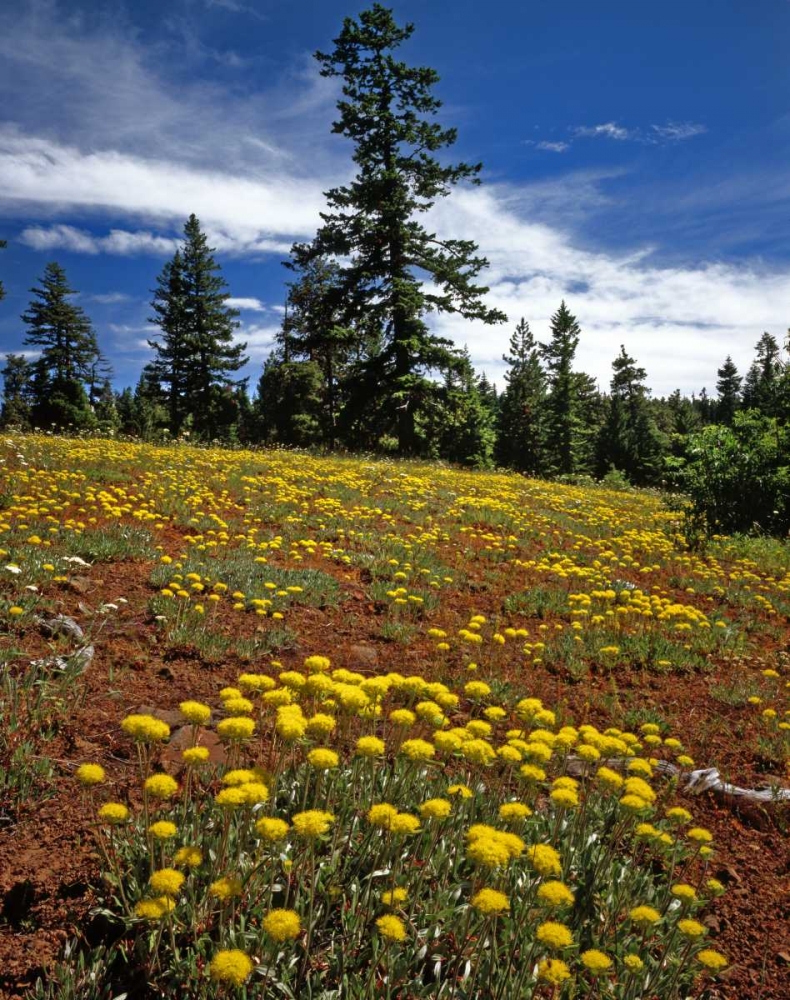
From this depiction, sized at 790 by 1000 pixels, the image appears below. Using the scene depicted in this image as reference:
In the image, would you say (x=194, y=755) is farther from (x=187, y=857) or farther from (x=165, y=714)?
(x=165, y=714)

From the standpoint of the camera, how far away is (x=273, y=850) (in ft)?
7.22

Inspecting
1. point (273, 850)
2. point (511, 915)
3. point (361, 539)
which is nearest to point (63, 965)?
point (273, 850)

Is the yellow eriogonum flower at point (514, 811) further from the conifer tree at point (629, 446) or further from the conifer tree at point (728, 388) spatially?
the conifer tree at point (728, 388)

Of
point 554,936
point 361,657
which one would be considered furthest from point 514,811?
point 361,657

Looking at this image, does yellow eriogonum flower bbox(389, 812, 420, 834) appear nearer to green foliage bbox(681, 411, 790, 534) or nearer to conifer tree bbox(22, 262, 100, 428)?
green foliage bbox(681, 411, 790, 534)

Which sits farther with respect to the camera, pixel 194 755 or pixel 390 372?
pixel 390 372

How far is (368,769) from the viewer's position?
9.57ft

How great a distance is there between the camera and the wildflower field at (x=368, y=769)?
6.36 ft

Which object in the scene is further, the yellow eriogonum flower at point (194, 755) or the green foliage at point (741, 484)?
the green foliage at point (741, 484)

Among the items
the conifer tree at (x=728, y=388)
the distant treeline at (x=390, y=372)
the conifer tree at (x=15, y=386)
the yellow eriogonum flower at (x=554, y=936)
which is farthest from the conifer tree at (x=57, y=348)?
the conifer tree at (x=728, y=388)

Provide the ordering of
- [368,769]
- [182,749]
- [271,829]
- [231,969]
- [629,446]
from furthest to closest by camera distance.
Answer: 1. [629,446]
2. [182,749]
3. [368,769]
4. [271,829]
5. [231,969]

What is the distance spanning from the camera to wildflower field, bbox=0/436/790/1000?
194 cm

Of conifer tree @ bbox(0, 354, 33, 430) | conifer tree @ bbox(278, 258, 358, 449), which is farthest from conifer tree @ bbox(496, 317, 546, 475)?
conifer tree @ bbox(0, 354, 33, 430)

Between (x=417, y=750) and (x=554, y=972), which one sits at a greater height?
(x=417, y=750)
